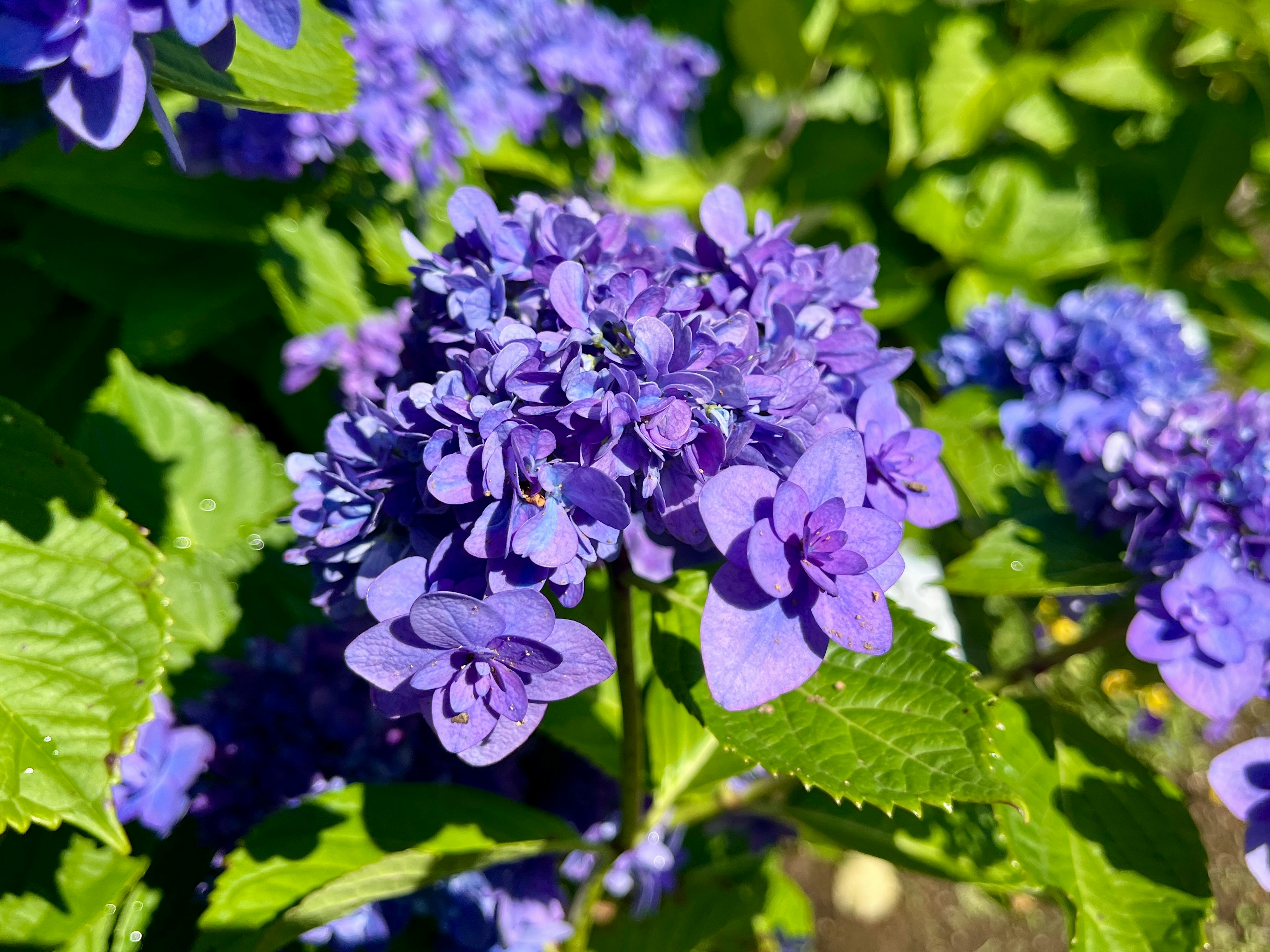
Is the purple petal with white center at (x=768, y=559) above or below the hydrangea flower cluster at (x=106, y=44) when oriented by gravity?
below

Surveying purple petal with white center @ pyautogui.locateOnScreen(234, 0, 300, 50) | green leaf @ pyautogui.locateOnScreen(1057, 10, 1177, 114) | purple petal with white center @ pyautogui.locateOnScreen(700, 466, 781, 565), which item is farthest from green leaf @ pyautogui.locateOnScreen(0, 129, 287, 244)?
green leaf @ pyautogui.locateOnScreen(1057, 10, 1177, 114)

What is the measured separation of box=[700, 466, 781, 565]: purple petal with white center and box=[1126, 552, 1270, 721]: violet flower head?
619mm

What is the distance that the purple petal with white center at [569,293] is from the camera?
0.76 meters

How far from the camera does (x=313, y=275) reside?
1.94m

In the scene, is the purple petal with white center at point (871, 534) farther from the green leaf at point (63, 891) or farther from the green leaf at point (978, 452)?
the green leaf at point (63, 891)

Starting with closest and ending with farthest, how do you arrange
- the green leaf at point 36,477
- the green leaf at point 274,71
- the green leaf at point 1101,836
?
1. the green leaf at point 274,71
2. the green leaf at point 36,477
3. the green leaf at point 1101,836

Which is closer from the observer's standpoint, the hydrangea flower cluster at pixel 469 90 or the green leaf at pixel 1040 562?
the green leaf at pixel 1040 562

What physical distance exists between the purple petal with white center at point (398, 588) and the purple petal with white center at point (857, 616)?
328 millimetres

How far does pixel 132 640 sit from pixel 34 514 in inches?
7.2

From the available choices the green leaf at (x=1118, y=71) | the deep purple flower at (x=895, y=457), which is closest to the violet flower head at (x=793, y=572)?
the deep purple flower at (x=895, y=457)

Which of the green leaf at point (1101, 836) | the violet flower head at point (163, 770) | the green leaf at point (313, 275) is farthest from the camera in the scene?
the green leaf at point (313, 275)

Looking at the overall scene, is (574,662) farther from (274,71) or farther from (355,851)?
(274,71)

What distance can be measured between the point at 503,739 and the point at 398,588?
157mm

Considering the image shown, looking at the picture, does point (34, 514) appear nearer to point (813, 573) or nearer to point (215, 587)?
point (215, 587)
